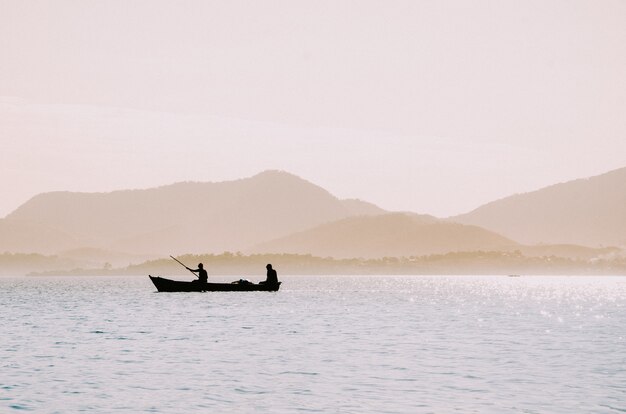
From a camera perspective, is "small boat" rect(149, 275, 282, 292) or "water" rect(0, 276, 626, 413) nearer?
"water" rect(0, 276, 626, 413)

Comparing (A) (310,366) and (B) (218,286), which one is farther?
(B) (218,286)

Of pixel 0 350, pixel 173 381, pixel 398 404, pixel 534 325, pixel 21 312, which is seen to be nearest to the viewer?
pixel 398 404

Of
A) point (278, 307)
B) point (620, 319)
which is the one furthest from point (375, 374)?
point (278, 307)

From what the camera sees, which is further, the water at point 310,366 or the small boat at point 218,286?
the small boat at point 218,286

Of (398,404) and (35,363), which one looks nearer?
(398,404)

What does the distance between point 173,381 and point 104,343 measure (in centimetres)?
1757

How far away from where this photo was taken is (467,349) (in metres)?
47.0

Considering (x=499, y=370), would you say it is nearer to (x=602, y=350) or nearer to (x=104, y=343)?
(x=602, y=350)

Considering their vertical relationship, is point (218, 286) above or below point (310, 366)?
above

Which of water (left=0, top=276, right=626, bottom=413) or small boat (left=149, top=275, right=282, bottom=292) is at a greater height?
small boat (left=149, top=275, right=282, bottom=292)

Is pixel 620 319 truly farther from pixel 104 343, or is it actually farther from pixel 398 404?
pixel 398 404

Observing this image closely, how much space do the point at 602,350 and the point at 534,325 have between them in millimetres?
20798

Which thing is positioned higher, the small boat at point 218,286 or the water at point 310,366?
the small boat at point 218,286

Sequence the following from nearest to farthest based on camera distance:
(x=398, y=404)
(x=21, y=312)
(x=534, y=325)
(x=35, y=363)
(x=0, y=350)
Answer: (x=398, y=404), (x=35, y=363), (x=0, y=350), (x=534, y=325), (x=21, y=312)
